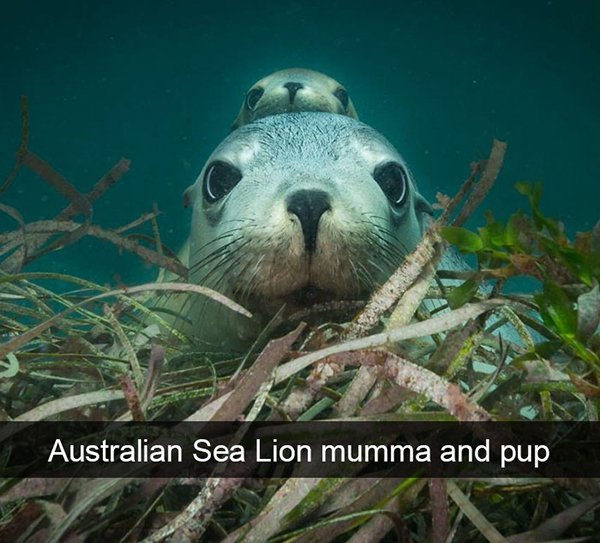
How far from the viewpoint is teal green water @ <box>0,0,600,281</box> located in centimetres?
1945

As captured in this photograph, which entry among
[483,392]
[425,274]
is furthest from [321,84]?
[483,392]

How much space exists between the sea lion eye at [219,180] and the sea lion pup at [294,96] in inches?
71.8

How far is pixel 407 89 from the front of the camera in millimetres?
20172

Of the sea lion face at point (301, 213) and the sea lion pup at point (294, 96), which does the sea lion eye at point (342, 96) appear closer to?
the sea lion pup at point (294, 96)

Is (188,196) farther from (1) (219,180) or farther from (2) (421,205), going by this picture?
(2) (421,205)

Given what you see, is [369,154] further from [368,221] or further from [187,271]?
[187,271]

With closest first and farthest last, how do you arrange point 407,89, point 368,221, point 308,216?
point 308,216 < point 368,221 < point 407,89

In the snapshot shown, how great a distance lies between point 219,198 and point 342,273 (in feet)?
2.82

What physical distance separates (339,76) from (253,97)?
1707cm

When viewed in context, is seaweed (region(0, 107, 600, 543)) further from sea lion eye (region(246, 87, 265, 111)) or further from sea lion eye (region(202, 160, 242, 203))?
sea lion eye (region(246, 87, 265, 111))

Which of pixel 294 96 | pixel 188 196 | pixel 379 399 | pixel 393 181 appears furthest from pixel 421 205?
pixel 294 96

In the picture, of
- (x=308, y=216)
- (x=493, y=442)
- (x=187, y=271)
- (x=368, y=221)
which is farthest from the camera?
(x=187, y=271)

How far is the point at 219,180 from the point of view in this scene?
220 centimetres

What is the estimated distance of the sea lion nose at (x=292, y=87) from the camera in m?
4.02
